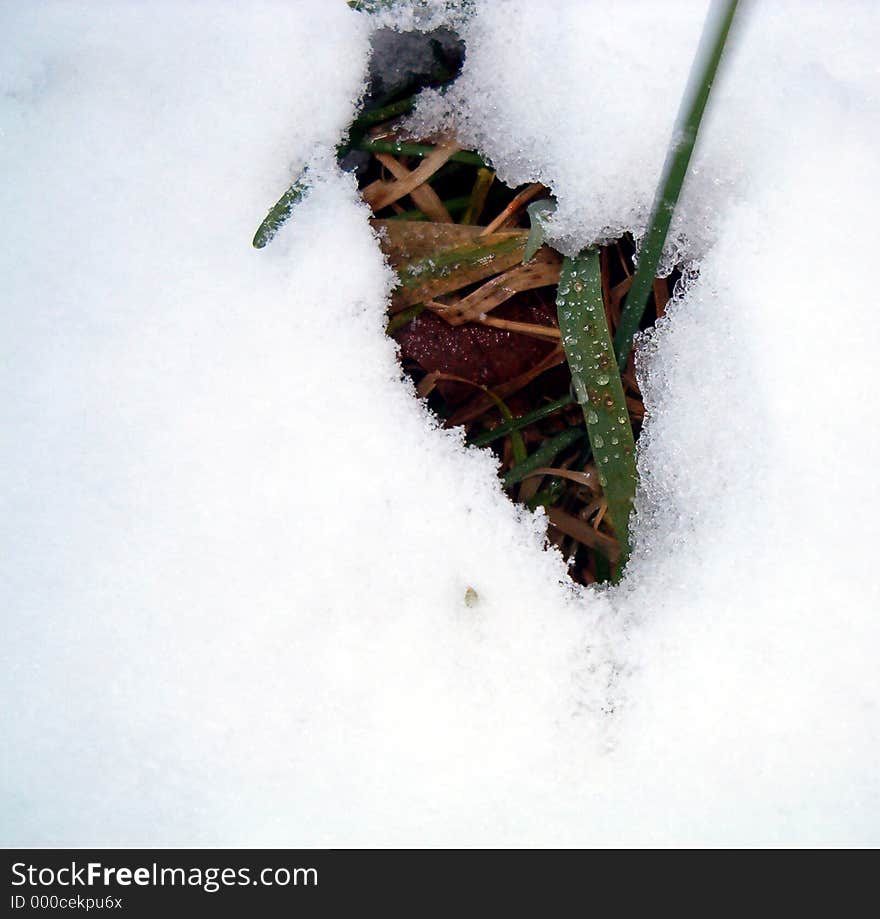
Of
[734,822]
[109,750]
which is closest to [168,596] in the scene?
[109,750]

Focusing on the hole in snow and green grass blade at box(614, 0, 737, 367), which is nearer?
green grass blade at box(614, 0, 737, 367)

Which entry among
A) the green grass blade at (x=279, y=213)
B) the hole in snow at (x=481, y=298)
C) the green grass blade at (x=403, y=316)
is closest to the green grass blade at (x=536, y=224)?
the hole in snow at (x=481, y=298)

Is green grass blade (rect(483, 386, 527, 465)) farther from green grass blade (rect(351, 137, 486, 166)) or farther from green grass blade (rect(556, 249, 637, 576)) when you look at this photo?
green grass blade (rect(351, 137, 486, 166))

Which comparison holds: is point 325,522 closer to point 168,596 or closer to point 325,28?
point 168,596

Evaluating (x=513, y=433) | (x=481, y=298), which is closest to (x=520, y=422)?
(x=513, y=433)

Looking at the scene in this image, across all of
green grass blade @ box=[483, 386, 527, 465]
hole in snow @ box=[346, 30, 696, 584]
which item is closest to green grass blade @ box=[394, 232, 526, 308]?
hole in snow @ box=[346, 30, 696, 584]

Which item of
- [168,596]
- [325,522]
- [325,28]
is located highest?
[325,28]

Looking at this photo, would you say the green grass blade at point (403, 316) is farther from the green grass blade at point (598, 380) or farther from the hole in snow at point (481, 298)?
the green grass blade at point (598, 380)
